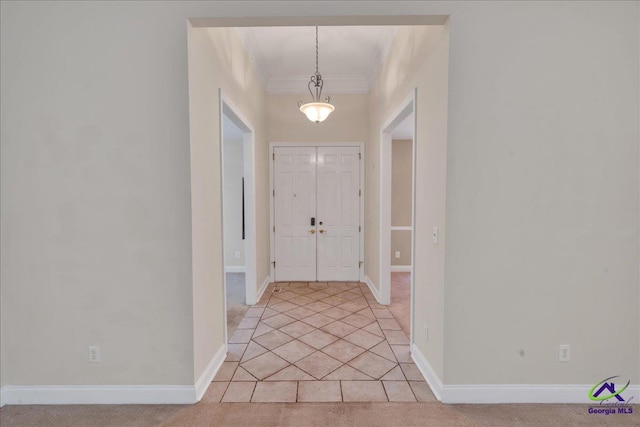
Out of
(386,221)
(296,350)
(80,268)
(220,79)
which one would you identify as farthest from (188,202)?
(386,221)

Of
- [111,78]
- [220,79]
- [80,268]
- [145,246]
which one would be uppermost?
[220,79]

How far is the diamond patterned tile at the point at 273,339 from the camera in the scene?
2.72 meters

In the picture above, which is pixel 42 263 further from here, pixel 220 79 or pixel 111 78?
pixel 220 79

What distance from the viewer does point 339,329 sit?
3035mm

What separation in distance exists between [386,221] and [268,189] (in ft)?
6.25

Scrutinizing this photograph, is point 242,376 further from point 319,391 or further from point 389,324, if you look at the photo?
point 389,324

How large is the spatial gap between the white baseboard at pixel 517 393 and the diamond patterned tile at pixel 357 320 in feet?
4.14

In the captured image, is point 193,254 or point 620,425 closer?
point 620,425

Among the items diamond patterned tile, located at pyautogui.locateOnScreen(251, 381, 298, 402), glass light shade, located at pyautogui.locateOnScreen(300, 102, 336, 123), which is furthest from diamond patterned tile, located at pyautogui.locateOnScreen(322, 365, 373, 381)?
glass light shade, located at pyautogui.locateOnScreen(300, 102, 336, 123)

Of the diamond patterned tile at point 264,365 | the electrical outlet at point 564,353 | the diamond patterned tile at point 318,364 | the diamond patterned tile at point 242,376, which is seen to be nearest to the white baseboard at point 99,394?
the diamond patterned tile at point 242,376

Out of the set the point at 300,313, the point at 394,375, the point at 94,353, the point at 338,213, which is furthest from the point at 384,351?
the point at 338,213

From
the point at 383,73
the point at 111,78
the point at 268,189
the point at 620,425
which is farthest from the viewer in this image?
the point at 268,189

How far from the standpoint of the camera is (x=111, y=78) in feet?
6.15

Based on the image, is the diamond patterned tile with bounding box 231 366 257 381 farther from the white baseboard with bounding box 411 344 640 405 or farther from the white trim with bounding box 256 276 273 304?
the white trim with bounding box 256 276 273 304
